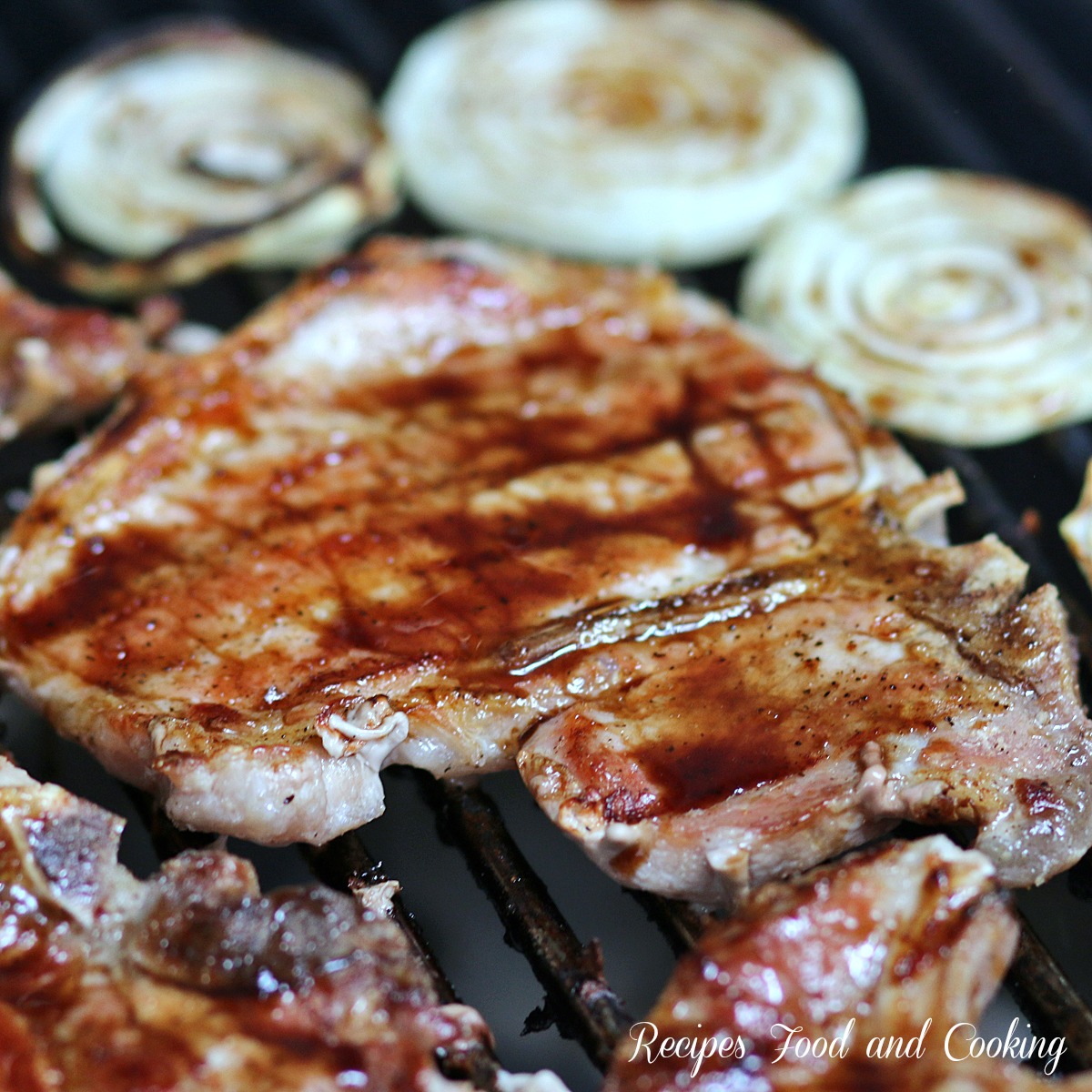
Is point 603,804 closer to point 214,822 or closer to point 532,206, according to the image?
point 214,822

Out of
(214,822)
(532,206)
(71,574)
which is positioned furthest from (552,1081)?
(532,206)

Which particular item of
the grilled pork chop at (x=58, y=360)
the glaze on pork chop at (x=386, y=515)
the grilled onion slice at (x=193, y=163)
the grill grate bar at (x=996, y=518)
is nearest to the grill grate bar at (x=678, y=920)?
the glaze on pork chop at (x=386, y=515)

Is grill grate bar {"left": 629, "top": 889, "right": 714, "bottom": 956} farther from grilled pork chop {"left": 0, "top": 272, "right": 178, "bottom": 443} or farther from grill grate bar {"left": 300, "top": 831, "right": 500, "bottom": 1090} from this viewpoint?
grilled pork chop {"left": 0, "top": 272, "right": 178, "bottom": 443}

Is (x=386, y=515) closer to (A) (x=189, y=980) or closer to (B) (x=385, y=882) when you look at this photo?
(B) (x=385, y=882)

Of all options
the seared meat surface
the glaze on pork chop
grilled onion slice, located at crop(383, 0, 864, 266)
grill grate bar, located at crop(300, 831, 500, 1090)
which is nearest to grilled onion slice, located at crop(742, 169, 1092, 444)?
→ grilled onion slice, located at crop(383, 0, 864, 266)

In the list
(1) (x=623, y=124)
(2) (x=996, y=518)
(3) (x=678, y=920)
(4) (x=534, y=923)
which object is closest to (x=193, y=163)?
(1) (x=623, y=124)

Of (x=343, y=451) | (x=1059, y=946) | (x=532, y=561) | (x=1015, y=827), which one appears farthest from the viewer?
(x=343, y=451)

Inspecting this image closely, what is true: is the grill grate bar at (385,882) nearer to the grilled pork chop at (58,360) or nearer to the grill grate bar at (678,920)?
the grill grate bar at (678,920)
